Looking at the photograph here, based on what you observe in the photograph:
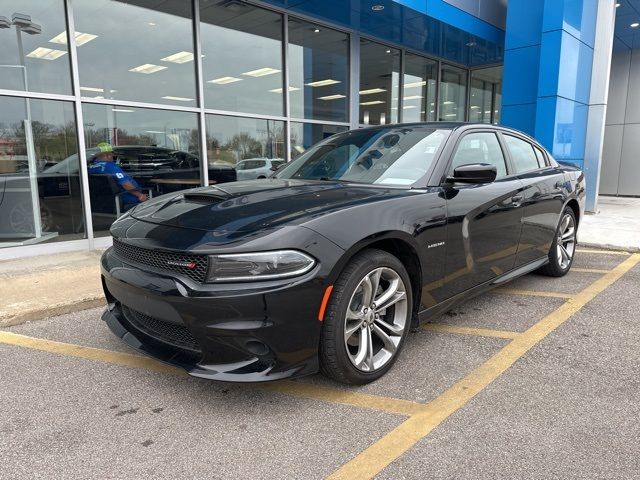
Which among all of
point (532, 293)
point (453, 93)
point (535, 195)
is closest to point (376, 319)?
point (535, 195)

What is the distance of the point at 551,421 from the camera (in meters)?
2.51

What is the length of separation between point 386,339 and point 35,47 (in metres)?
6.54

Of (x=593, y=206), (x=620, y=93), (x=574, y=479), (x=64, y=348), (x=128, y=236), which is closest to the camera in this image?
(x=574, y=479)

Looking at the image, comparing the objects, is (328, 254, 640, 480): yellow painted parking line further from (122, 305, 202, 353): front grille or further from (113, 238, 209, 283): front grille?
(113, 238, 209, 283): front grille

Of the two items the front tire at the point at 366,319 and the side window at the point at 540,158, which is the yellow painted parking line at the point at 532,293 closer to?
the side window at the point at 540,158

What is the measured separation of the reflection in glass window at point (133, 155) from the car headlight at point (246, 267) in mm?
5512

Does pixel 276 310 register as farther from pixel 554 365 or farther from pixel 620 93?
pixel 620 93

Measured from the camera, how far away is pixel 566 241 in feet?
17.5

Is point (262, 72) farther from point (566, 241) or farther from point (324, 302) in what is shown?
point (324, 302)

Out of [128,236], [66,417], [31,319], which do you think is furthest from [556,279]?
[31,319]

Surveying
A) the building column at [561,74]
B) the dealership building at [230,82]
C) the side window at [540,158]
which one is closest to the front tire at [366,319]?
the side window at [540,158]

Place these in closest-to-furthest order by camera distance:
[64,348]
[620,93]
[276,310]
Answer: [276,310] < [64,348] < [620,93]

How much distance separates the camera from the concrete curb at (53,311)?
4023mm

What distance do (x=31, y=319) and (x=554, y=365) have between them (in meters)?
4.19
